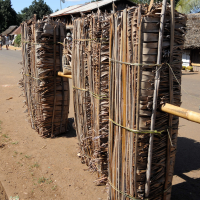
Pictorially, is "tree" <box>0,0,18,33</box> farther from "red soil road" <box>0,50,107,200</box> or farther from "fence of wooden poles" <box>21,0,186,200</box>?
"fence of wooden poles" <box>21,0,186,200</box>

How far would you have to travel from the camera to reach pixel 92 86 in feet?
12.0

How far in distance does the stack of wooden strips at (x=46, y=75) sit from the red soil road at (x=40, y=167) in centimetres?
36

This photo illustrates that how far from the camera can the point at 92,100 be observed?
3.70 metres

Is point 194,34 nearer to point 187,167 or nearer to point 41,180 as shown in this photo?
point 187,167

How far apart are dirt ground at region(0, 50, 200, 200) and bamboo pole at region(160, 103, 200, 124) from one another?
0.48 metres

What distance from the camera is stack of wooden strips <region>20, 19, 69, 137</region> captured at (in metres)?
4.89

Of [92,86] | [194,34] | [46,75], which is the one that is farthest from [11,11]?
[92,86]

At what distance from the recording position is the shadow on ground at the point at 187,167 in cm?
344

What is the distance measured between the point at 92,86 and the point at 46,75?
5.65ft

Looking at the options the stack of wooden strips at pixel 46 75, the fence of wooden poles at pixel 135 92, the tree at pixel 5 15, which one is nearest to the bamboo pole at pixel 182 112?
the fence of wooden poles at pixel 135 92

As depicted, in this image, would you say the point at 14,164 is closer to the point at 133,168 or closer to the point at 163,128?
the point at 133,168

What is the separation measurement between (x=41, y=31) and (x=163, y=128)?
342 cm

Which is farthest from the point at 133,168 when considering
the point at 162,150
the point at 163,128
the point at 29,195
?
the point at 29,195

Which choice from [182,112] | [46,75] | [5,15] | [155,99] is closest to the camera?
[182,112]
